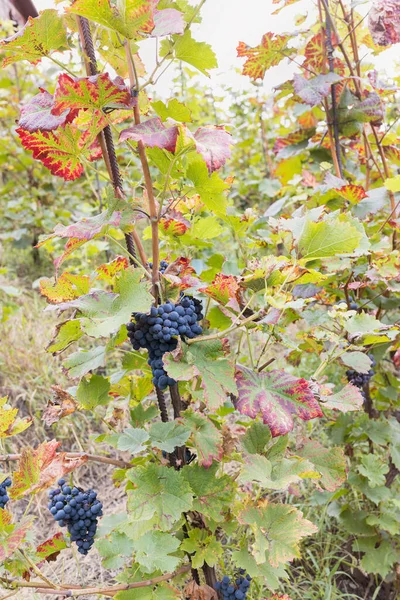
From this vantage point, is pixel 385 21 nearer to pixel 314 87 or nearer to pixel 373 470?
pixel 314 87

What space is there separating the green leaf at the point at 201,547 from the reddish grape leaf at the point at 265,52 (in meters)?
1.22

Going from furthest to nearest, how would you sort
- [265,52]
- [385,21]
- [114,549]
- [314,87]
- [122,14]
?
[265,52] → [314,87] → [385,21] → [114,549] → [122,14]

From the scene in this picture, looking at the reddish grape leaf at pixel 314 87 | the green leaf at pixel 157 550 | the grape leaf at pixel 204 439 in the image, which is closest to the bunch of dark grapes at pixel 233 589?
the green leaf at pixel 157 550

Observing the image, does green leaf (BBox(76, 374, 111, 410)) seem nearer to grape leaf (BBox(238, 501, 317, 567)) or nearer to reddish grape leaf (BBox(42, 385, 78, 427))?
reddish grape leaf (BBox(42, 385, 78, 427))

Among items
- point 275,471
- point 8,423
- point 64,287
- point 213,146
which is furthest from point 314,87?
point 8,423

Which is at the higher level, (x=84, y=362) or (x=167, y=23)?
(x=167, y=23)

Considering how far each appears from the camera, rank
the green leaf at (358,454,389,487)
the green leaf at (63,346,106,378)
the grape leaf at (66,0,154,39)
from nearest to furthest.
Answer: the grape leaf at (66,0,154,39)
the green leaf at (63,346,106,378)
the green leaf at (358,454,389,487)

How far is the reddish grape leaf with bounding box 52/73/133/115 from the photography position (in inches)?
24.8

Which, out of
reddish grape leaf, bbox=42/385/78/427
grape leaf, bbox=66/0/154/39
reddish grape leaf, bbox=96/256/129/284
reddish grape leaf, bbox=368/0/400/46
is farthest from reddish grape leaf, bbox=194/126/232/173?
reddish grape leaf, bbox=368/0/400/46

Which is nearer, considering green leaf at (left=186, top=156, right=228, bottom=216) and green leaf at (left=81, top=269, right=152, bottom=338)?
green leaf at (left=81, top=269, right=152, bottom=338)

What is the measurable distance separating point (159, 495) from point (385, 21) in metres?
1.16

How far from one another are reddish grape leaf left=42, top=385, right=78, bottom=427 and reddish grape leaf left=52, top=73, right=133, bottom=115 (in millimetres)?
467

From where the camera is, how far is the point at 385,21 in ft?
3.71

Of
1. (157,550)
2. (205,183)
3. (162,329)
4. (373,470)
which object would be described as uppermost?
(205,183)
